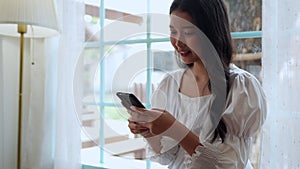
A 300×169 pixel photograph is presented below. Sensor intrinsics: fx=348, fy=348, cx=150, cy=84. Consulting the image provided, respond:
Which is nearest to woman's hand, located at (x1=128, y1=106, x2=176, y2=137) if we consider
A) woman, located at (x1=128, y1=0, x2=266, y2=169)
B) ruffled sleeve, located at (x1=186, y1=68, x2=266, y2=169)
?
woman, located at (x1=128, y1=0, x2=266, y2=169)

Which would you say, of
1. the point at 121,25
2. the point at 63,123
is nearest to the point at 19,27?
the point at 63,123

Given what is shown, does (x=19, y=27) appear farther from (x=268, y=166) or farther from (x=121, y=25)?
(x=268, y=166)

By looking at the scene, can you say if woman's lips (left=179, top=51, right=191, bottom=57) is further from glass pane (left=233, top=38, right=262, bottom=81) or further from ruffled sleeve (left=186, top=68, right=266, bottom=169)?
glass pane (left=233, top=38, right=262, bottom=81)

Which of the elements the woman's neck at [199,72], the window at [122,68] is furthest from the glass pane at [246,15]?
the woman's neck at [199,72]

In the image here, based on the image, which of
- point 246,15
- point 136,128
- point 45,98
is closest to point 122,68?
point 136,128

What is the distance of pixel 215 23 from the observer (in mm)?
764

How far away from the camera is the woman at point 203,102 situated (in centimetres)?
71

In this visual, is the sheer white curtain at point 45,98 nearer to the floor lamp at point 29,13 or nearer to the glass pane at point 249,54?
the floor lamp at point 29,13

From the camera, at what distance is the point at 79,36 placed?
65.0 inches

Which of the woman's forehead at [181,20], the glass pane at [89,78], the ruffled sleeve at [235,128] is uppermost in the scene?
the woman's forehead at [181,20]

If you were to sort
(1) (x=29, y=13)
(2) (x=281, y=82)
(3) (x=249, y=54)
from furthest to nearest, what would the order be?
(1) (x=29, y=13)
(3) (x=249, y=54)
(2) (x=281, y=82)

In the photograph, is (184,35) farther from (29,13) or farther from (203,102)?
(29,13)

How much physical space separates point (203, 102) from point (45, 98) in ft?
3.95

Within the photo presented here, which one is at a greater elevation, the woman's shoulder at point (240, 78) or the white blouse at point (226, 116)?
the woman's shoulder at point (240, 78)
